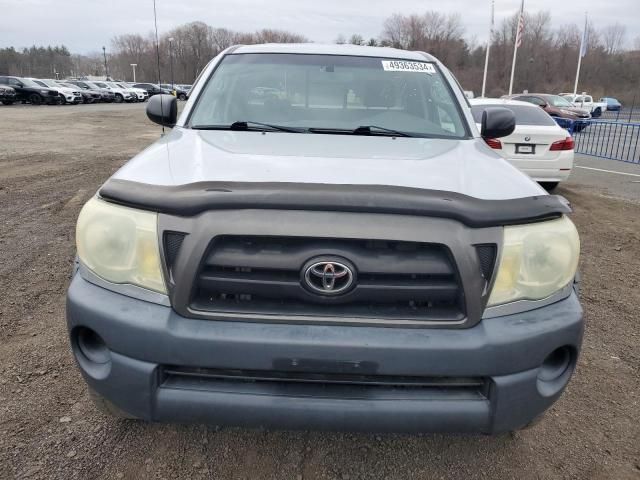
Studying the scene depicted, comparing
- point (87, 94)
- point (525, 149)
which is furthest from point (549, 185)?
point (87, 94)

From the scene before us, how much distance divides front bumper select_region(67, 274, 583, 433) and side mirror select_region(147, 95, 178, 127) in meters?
1.85

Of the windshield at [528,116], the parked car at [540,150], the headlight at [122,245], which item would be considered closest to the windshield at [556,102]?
the windshield at [528,116]

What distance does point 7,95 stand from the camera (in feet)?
102

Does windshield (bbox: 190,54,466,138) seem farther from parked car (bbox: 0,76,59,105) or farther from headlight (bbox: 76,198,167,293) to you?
parked car (bbox: 0,76,59,105)

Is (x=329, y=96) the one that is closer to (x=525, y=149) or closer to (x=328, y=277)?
(x=328, y=277)

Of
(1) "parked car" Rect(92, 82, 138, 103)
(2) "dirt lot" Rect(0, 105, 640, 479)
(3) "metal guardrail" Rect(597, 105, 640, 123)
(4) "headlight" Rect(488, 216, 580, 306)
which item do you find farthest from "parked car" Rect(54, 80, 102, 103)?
(4) "headlight" Rect(488, 216, 580, 306)

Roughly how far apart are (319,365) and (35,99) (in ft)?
125

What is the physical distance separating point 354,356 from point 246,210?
0.61 meters

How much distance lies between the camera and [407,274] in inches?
69.7

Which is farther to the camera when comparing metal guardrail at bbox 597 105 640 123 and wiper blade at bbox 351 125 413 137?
metal guardrail at bbox 597 105 640 123

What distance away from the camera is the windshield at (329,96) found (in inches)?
119

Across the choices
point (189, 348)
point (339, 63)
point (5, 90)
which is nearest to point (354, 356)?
point (189, 348)

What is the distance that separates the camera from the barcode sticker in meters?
3.42

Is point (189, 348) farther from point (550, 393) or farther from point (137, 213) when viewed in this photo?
point (550, 393)
